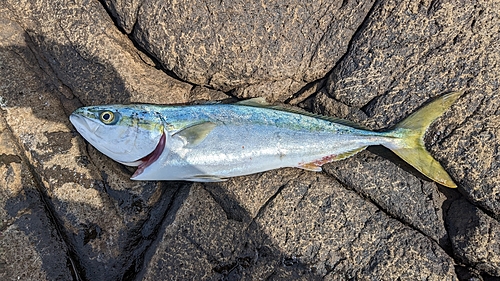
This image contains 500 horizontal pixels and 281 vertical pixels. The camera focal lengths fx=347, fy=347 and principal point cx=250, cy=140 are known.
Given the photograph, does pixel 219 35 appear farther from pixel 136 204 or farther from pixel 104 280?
pixel 104 280

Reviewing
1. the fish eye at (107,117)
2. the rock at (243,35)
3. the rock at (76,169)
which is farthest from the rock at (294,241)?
the rock at (243,35)

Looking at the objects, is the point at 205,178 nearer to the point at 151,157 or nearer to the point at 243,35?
the point at 151,157

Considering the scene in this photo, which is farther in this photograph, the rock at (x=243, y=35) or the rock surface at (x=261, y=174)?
the rock at (x=243, y=35)

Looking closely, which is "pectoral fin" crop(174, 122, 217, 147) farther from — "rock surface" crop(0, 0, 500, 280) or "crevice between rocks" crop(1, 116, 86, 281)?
"crevice between rocks" crop(1, 116, 86, 281)

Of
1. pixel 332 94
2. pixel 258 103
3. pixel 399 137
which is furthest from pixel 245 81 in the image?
pixel 399 137

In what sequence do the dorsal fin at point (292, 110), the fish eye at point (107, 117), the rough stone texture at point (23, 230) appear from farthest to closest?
1. the dorsal fin at point (292, 110)
2. the rough stone texture at point (23, 230)
3. the fish eye at point (107, 117)

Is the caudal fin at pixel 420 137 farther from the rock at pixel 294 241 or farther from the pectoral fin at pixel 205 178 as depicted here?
the pectoral fin at pixel 205 178

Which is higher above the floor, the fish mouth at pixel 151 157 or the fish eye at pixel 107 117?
the fish eye at pixel 107 117

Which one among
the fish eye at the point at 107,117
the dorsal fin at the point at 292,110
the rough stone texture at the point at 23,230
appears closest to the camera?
the fish eye at the point at 107,117

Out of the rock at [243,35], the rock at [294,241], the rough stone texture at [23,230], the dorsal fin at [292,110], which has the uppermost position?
the rock at [243,35]
